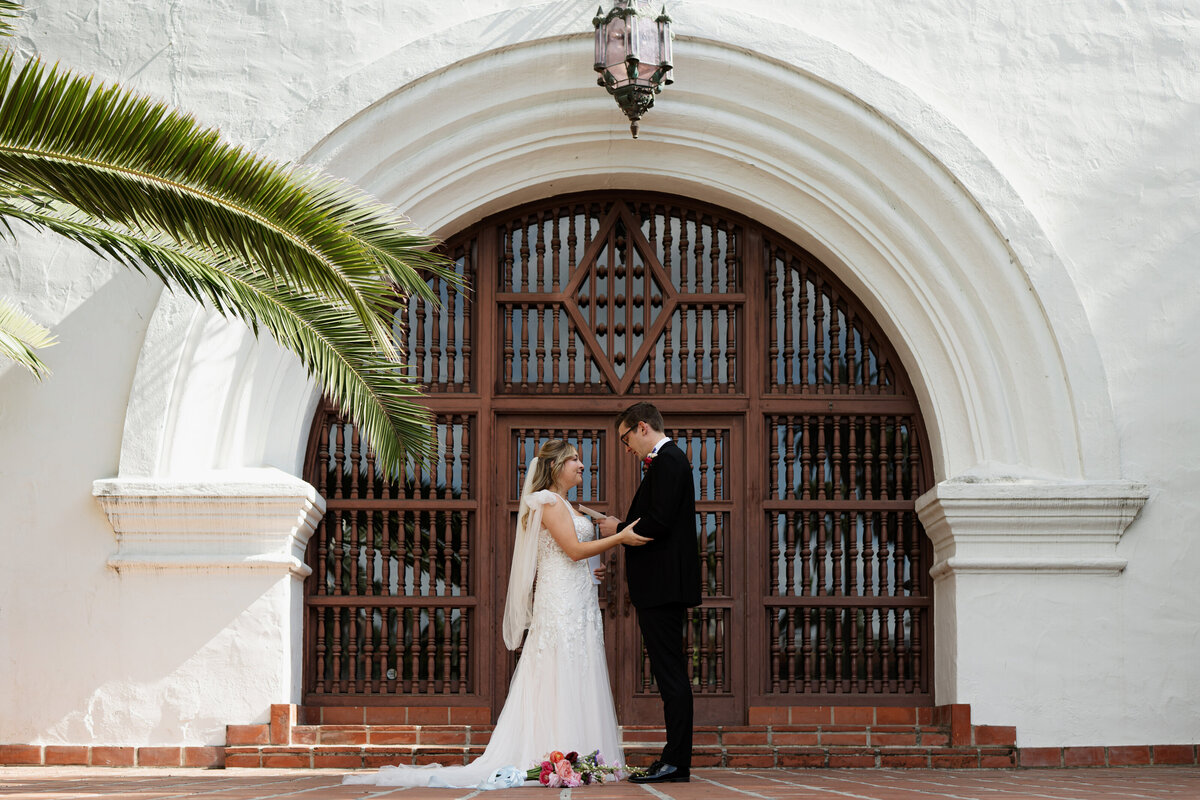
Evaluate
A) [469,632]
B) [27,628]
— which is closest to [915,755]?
[469,632]

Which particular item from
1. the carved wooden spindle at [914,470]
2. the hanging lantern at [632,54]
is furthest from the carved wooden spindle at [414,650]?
the hanging lantern at [632,54]

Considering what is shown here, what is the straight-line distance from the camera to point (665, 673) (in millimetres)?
6176

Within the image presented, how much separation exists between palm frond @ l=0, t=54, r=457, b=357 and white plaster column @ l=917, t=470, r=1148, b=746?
11.4ft

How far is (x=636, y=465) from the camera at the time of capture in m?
8.08

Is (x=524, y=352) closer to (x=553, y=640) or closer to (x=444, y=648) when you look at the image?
(x=444, y=648)

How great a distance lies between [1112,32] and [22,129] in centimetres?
586

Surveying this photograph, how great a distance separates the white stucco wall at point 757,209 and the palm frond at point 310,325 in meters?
1.19

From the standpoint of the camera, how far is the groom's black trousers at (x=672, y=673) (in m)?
6.05

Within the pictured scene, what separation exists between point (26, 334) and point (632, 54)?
11.6 feet

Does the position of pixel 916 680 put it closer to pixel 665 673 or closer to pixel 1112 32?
pixel 665 673

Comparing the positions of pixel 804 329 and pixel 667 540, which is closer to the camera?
pixel 667 540

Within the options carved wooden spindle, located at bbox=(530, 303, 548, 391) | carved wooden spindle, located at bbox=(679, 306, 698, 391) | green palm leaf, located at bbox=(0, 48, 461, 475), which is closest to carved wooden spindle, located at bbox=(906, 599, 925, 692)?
carved wooden spindle, located at bbox=(679, 306, 698, 391)

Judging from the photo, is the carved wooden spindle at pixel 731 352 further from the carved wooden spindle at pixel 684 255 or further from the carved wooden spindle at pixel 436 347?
the carved wooden spindle at pixel 436 347

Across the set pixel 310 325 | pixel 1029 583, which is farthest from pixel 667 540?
pixel 1029 583
